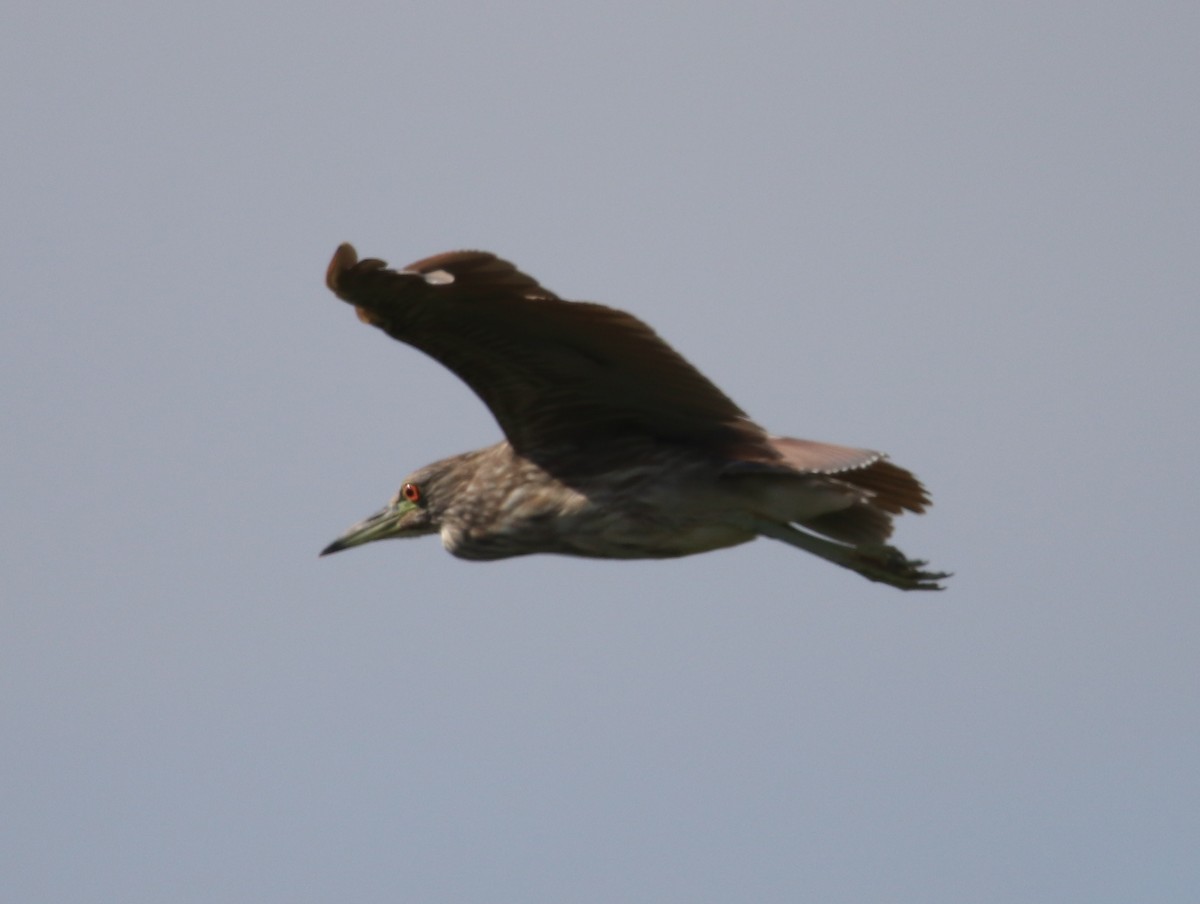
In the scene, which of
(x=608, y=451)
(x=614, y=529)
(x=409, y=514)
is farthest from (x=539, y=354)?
(x=409, y=514)

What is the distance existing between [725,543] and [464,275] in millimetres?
2129

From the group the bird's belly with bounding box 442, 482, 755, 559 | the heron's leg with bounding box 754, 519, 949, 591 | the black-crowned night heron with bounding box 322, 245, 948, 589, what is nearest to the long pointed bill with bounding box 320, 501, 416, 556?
the black-crowned night heron with bounding box 322, 245, 948, 589

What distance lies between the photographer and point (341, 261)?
10.5 metres

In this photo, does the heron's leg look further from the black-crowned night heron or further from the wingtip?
the wingtip

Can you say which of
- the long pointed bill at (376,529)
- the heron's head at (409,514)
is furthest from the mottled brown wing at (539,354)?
the long pointed bill at (376,529)

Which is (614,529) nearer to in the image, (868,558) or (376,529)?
(868,558)

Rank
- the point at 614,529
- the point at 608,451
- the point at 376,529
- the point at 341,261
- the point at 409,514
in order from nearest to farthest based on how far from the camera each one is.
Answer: the point at 341,261, the point at 614,529, the point at 608,451, the point at 409,514, the point at 376,529

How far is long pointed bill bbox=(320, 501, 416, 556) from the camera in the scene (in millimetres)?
13219

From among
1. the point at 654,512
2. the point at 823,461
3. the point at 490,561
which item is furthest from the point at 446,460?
the point at 823,461

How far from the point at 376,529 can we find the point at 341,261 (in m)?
3.23

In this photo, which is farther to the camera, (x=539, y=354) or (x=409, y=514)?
(x=409, y=514)

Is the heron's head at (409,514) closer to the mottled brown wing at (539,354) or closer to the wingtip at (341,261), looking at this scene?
the mottled brown wing at (539,354)

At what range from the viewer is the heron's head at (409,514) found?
1282cm

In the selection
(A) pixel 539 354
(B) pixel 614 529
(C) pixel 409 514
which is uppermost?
(A) pixel 539 354
